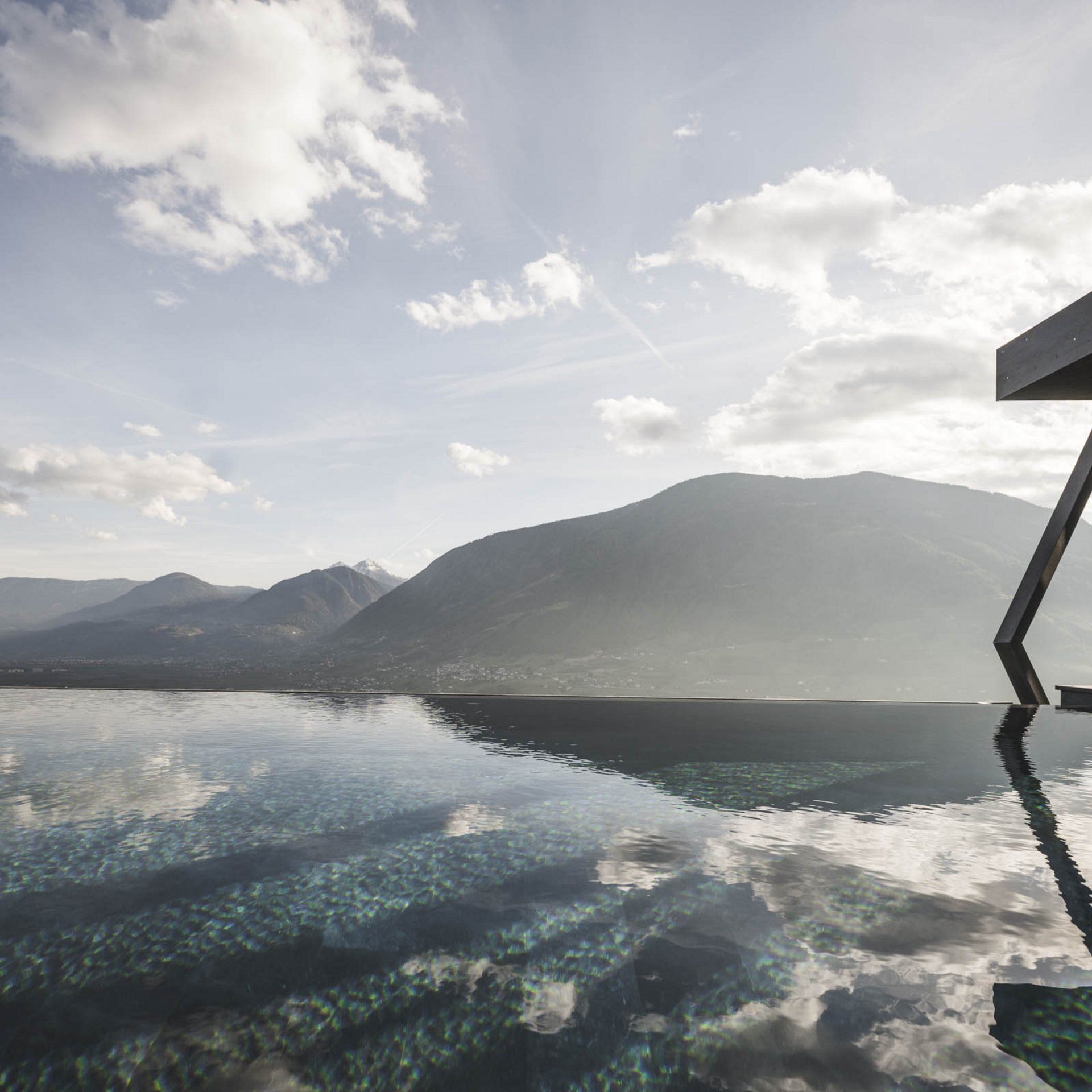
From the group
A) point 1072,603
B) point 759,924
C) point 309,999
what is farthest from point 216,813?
point 1072,603

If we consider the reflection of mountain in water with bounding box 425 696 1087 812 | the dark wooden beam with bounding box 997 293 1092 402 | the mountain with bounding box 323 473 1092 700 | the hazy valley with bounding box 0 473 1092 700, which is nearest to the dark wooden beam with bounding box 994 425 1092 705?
the dark wooden beam with bounding box 997 293 1092 402

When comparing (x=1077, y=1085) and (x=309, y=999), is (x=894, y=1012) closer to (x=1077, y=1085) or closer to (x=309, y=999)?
(x=1077, y=1085)

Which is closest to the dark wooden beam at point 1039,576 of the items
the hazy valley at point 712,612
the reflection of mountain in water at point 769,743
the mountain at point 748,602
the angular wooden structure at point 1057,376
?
the angular wooden structure at point 1057,376

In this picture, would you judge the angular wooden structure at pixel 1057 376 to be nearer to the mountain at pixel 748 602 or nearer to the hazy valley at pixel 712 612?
the hazy valley at pixel 712 612

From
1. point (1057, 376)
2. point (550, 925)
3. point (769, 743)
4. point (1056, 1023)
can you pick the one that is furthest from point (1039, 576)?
point (769, 743)

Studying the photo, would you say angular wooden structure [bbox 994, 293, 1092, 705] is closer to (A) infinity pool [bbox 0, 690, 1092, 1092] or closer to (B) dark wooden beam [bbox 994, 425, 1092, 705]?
(B) dark wooden beam [bbox 994, 425, 1092, 705]

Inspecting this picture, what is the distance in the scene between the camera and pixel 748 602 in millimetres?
111562

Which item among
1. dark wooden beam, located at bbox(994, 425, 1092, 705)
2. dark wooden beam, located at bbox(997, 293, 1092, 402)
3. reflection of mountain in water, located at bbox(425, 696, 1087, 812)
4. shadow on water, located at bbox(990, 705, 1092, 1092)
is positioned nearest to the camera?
shadow on water, located at bbox(990, 705, 1092, 1092)

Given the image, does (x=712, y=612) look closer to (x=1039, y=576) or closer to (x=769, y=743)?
(x=769, y=743)

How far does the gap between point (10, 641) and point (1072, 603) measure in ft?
764

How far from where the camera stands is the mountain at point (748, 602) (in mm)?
89250

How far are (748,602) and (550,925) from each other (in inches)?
4407

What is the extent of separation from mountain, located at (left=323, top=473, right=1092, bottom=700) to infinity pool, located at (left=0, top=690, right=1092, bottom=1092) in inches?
2671

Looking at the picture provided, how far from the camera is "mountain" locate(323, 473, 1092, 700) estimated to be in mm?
89250
